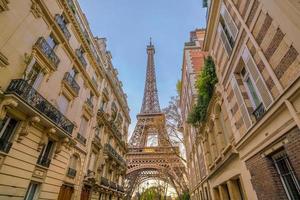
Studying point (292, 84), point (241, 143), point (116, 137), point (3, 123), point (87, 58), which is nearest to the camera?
point (292, 84)

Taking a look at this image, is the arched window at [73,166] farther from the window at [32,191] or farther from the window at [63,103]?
the window at [63,103]

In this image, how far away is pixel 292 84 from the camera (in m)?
3.66

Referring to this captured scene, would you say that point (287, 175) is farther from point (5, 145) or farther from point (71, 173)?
point (71, 173)

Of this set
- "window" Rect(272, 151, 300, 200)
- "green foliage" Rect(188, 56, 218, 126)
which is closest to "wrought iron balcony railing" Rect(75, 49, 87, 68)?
"green foliage" Rect(188, 56, 218, 126)

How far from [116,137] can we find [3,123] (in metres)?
14.9

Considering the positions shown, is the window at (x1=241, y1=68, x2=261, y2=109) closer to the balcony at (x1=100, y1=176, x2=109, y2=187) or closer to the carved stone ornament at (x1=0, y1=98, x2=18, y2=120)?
the carved stone ornament at (x1=0, y1=98, x2=18, y2=120)

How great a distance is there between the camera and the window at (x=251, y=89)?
615 centimetres

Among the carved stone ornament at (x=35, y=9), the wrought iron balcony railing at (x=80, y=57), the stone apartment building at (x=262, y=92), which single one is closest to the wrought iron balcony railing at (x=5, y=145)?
the carved stone ornament at (x=35, y=9)

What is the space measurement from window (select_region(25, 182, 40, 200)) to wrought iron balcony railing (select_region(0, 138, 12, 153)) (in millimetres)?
2566

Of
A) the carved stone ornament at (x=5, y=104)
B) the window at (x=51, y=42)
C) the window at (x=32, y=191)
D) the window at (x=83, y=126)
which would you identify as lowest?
the window at (x=32, y=191)

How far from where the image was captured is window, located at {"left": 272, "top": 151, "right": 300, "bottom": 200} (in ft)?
14.3

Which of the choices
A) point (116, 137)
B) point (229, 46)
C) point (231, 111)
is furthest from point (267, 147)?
point (116, 137)

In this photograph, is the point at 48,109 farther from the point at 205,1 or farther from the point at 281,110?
the point at 205,1

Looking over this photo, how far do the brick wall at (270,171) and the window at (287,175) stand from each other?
11cm
